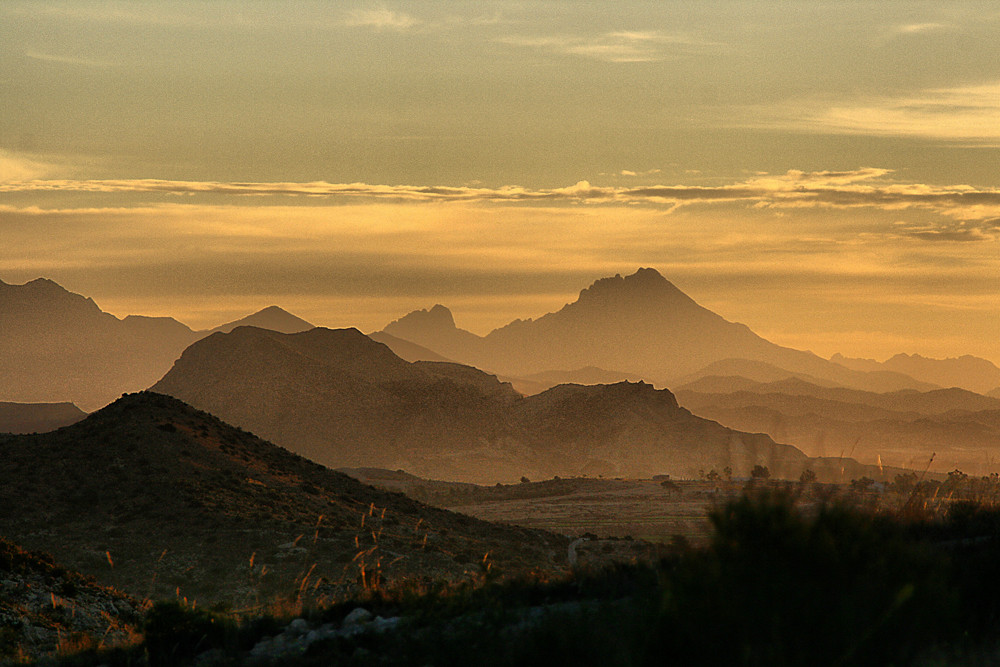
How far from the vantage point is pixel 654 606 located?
8.88 meters

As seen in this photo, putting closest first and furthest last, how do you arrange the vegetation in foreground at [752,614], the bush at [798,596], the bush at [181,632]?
the bush at [798,596], the vegetation in foreground at [752,614], the bush at [181,632]

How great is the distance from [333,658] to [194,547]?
32.0m

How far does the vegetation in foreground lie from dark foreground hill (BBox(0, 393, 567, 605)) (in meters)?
17.9

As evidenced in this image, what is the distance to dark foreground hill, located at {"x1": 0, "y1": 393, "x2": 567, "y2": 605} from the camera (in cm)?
3709

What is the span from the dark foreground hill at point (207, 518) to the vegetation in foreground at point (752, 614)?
17917 millimetres

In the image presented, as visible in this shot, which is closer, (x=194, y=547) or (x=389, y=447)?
(x=194, y=547)

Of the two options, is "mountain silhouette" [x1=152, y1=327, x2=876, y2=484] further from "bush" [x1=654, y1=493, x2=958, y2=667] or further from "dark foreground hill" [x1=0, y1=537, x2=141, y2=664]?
"bush" [x1=654, y1=493, x2=958, y2=667]

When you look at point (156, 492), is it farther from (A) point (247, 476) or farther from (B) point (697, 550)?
(B) point (697, 550)

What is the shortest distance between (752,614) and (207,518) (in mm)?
40076

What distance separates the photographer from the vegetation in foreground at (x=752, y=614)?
7.74 meters

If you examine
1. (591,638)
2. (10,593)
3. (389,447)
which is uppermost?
(591,638)

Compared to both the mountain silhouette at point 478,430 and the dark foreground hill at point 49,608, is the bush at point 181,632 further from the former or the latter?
the mountain silhouette at point 478,430

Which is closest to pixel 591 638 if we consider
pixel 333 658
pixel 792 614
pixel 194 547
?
pixel 792 614

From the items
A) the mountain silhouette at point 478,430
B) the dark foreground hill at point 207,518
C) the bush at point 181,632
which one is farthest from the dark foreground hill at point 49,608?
the mountain silhouette at point 478,430
